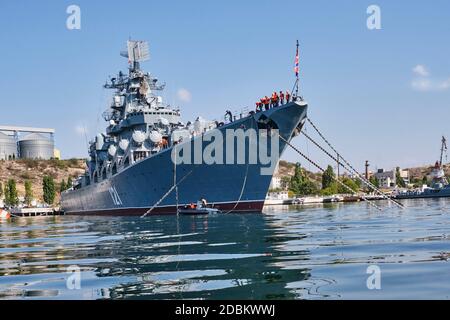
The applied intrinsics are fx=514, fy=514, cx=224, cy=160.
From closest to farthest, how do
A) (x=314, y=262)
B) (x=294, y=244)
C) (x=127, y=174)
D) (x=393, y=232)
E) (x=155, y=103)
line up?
(x=314, y=262) < (x=294, y=244) < (x=393, y=232) < (x=127, y=174) < (x=155, y=103)

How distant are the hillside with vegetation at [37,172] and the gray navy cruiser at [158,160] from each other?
9435 cm

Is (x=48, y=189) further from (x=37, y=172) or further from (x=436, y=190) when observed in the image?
(x=436, y=190)

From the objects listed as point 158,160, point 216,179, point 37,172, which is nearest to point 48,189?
point 37,172

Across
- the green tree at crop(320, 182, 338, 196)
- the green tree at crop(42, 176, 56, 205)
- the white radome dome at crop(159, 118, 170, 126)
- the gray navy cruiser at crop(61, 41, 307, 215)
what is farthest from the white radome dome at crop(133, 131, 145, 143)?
the green tree at crop(320, 182, 338, 196)

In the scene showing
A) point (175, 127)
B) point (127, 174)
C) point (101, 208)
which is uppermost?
point (175, 127)

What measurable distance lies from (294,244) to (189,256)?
400 cm

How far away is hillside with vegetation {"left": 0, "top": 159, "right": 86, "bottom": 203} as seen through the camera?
15475cm

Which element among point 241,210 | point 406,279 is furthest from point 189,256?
point 241,210

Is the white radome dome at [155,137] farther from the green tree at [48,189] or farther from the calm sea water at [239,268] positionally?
the green tree at [48,189]

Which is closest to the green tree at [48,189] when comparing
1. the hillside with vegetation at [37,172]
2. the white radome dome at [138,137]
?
the hillside with vegetation at [37,172]

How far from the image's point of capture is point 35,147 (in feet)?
560

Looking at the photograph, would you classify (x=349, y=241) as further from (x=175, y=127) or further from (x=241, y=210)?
(x=175, y=127)

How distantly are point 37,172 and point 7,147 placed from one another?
15699 mm
